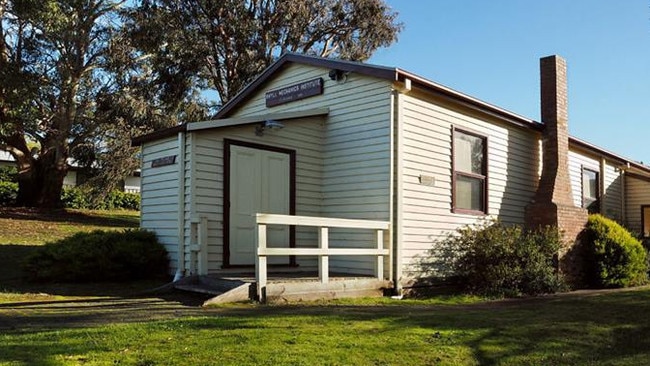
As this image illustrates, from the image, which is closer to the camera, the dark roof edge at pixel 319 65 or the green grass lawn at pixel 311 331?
the green grass lawn at pixel 311 331

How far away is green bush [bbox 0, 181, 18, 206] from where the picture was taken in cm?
2688

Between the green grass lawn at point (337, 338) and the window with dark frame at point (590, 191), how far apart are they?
27.2ft

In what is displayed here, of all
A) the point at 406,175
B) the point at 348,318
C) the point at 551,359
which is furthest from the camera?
the point at 406,175

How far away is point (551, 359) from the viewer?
5805mm

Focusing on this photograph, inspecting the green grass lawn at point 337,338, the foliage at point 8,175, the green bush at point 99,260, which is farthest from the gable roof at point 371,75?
the foliage at point 8,175

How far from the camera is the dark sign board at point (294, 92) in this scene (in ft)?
38.8

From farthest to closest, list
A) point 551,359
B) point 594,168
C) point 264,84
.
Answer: point 594,168, point 264,84, point 551,359

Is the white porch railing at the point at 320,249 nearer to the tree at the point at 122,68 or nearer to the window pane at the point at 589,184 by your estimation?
the window pane at the point at 589,184

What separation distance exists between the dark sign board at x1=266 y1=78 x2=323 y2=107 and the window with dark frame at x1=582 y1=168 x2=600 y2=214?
843 cm

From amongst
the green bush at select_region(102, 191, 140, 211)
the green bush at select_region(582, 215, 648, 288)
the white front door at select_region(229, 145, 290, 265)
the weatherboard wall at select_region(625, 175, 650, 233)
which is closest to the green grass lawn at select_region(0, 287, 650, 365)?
the white front door at select_region(229, 145, 290, 265)

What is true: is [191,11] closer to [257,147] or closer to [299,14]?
[299,14]

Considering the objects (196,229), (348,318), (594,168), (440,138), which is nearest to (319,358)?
(348,318)

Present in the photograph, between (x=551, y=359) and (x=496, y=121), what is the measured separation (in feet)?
25.0

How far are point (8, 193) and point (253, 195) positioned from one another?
21238mm
